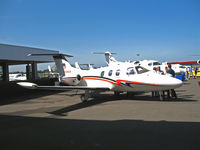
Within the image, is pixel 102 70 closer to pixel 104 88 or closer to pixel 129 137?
pixel 104 88

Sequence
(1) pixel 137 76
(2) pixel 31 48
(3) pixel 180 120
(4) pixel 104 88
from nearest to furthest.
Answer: (3) pixel 180 120, (1) pixel 137 76, (4) pixel 104 88, (2) pixel 31 48

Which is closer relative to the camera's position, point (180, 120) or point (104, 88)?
point (180, 120)

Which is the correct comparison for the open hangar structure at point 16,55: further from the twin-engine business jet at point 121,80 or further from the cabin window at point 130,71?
the cabin window at point 130,71

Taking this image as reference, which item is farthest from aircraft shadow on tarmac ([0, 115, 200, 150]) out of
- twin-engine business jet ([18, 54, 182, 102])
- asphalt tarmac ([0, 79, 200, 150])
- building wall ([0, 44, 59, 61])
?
building wall ([0, 44, 59, 61])

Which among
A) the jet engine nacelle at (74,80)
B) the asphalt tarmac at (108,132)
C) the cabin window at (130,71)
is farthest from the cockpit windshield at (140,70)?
the jet engine nacelle at (74,80)

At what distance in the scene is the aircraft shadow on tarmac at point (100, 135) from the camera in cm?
430

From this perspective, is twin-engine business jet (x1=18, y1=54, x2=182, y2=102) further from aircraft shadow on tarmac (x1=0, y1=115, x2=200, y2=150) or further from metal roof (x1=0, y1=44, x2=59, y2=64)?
metal roof (x1=0, y1=44, x2=59, y2=64)

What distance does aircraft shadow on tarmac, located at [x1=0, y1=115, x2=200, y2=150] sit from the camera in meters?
4.30

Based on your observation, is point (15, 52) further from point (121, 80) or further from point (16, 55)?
point (121, 80)

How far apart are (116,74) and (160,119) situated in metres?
5.39

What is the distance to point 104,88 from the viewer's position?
11.4 metres

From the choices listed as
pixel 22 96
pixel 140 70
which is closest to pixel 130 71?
pixel 140 70

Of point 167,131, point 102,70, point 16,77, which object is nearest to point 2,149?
point 167,131

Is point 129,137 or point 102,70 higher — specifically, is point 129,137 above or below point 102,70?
below
